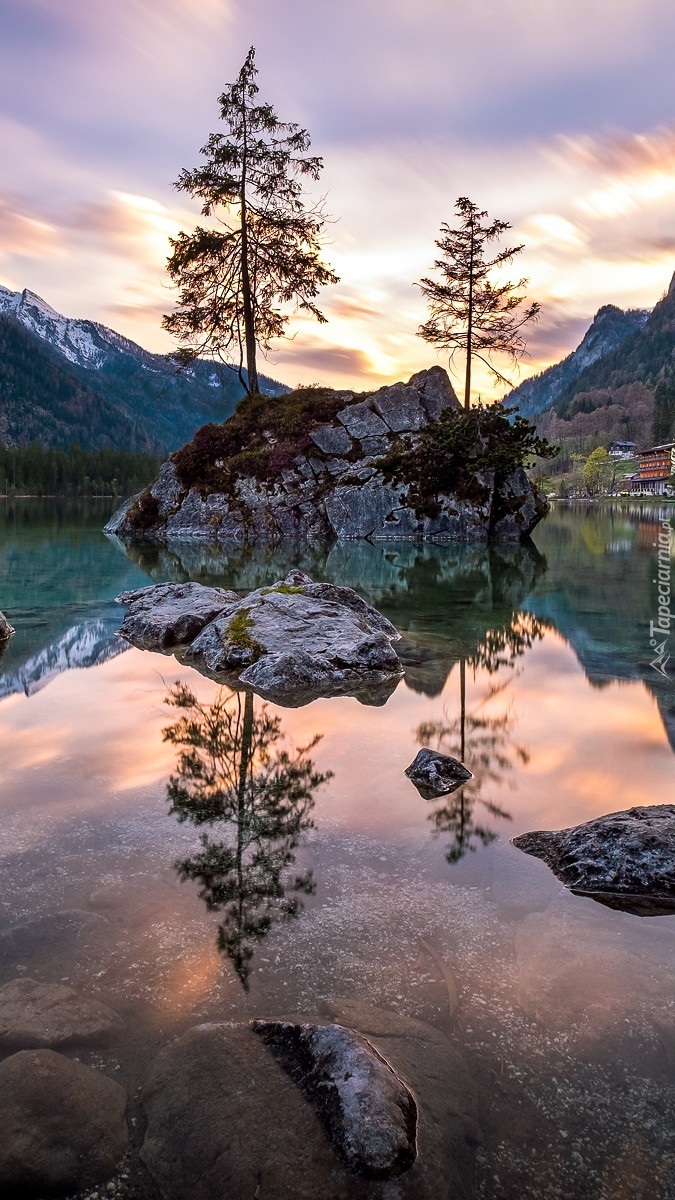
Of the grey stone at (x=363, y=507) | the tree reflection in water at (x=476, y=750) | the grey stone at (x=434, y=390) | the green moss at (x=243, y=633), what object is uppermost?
the grey stone at (x=434, y=390)

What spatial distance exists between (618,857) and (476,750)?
273 cm

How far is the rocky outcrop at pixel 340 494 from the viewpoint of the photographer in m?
38.3

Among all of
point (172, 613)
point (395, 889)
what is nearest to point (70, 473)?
point (172, 613)

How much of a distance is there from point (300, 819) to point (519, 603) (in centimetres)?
1308

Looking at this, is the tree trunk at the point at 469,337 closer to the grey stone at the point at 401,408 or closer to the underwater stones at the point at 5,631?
the grey stone at the point at 401,408

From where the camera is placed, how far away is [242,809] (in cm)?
610

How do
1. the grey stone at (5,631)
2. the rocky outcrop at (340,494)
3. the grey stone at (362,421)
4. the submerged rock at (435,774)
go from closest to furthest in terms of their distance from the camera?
1. the submerged rock at (435,774)
2. the grey stone at (5,631)
3. the rocky outcrop at (340,494)
4. the grey stone at (362,421)

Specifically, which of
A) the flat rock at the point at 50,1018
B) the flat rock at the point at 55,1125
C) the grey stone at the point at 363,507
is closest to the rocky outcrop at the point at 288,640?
the flat rock at the point at 50,1018

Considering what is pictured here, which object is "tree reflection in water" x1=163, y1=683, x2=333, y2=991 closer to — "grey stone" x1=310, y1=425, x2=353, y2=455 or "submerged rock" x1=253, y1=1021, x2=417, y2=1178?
"submerged rock" x1=253, y1=1021, x2=417, y2=1178

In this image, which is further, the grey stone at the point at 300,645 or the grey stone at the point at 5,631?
the grey stone at the point at 5,631

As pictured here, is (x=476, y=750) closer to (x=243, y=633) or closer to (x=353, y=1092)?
(x=353, y=1092)

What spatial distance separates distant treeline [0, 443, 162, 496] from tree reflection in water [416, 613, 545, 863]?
149739 millimetres

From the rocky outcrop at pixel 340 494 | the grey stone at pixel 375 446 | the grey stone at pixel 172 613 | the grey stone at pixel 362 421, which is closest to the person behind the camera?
the grey stone at pixel 172 613

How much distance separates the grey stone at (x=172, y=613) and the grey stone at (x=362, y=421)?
26.6 metres
